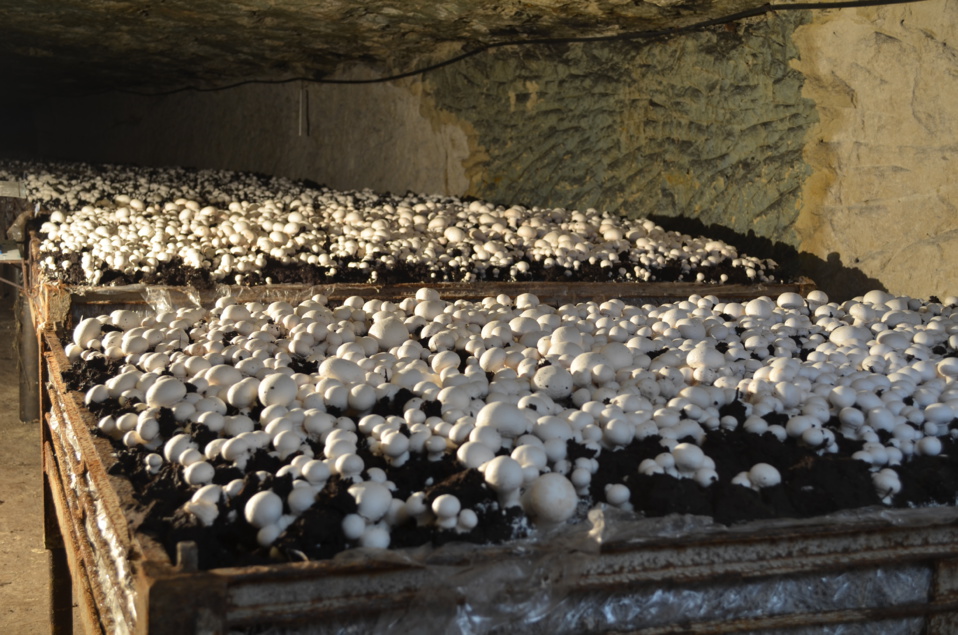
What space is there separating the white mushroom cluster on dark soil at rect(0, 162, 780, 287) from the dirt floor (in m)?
1.13

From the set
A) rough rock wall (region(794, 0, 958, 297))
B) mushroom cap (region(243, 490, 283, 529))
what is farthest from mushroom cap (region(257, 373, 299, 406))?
rough rock wall (region(794, 0, 958, 297))

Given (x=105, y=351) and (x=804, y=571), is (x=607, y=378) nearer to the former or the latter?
(x=804, y=571)

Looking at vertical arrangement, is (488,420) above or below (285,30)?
below

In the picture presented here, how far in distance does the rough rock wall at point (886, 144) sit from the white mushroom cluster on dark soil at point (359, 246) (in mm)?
355

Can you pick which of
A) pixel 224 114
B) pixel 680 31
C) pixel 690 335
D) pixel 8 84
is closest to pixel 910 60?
pixel 680 31

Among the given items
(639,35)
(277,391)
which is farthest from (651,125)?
(277,391)

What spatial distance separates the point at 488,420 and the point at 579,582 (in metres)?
0.39

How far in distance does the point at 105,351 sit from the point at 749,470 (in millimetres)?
1485

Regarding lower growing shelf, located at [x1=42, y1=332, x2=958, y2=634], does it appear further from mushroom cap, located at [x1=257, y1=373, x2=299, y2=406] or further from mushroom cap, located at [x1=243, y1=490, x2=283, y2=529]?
mushroom cap, located at [x1=257, y1=373, x2=299, y2=406]

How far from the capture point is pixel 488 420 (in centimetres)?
149

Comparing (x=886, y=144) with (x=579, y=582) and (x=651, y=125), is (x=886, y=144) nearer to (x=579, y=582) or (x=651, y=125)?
(x=651, y=125)

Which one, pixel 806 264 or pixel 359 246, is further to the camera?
pixel 806 264

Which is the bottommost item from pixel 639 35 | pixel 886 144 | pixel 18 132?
pixel 18 132

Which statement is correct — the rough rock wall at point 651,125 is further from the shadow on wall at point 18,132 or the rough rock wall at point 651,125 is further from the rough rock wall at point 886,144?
the shadow on wall at point 18,132
